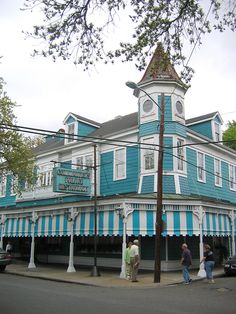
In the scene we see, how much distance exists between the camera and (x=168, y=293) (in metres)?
13.6

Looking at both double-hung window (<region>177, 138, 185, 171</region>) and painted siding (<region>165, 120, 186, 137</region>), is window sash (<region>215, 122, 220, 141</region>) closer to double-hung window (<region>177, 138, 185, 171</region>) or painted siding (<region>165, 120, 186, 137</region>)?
double-hung window (<region>177, 138, 185, 171</region>)

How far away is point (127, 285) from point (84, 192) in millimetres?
7729

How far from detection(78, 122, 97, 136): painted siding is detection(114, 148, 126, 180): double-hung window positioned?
4.66 meters

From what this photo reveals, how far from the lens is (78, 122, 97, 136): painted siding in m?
28.8

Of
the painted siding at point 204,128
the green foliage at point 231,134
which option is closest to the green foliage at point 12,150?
the painted siding at point 204,128

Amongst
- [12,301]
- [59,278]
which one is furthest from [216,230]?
[12,301]

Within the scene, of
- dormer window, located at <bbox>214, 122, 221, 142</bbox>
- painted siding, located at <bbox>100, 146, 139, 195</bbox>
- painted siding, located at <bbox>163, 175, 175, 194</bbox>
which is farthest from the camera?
dormer window, located at <bbox>214, 122, 221, 142</bbox>

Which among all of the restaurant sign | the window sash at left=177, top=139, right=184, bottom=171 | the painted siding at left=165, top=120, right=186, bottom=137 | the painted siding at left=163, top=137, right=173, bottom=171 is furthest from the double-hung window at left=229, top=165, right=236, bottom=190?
the restaurant sign

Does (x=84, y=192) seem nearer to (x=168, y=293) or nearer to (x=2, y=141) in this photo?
(x=2, y=141)

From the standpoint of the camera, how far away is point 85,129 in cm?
2934

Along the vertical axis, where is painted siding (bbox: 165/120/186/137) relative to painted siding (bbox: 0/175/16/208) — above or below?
above

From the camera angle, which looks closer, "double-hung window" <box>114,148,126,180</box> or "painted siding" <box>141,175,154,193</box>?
"painted siding" <box>141,175,154,193</box>

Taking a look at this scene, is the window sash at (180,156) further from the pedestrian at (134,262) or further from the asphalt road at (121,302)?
the asphalt road at (121,302)

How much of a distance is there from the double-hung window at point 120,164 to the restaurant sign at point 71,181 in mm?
2337
